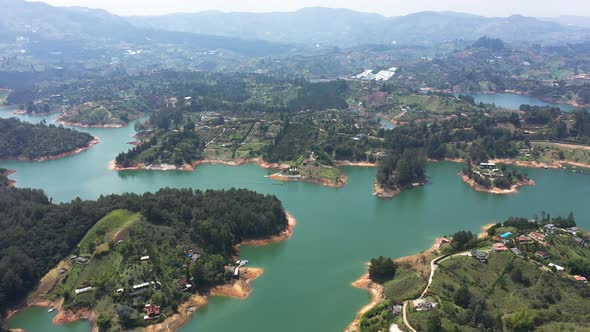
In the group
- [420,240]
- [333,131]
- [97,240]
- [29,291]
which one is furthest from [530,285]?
[333,131]

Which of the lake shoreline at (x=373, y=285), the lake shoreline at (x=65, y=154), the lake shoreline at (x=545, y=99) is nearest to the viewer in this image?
the lake shoreline at (x=373, y=285)

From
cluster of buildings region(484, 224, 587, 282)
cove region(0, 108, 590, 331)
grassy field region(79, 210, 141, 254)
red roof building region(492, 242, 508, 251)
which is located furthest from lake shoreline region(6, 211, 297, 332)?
red roof building region(492, 242, 508, 251)

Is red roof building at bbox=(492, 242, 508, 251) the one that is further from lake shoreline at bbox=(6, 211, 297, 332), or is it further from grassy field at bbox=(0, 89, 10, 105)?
grassy field at bbox=(0, 89, 10, 105)

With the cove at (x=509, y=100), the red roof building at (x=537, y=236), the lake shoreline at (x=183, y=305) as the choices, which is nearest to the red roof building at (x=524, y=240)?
the red roof building at (x=537, y=236)

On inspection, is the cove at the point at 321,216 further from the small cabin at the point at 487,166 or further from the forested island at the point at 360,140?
the small cabin at the point at 487,166

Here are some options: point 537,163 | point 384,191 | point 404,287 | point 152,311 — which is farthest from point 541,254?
point 537,163

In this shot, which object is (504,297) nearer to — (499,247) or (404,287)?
(499,247)

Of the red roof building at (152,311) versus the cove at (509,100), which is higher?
the cove at (509,100)

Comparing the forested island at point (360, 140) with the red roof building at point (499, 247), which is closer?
the red roof building at point (499, 247)
